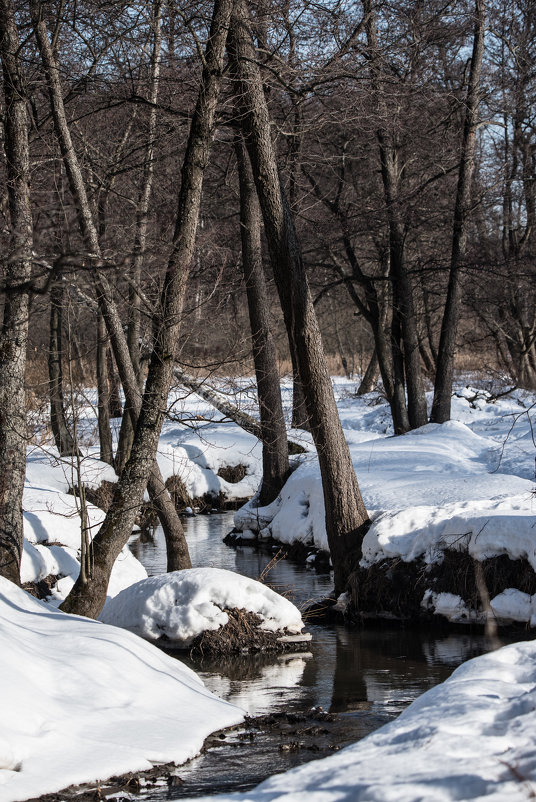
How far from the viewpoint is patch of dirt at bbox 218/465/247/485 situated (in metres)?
19.7

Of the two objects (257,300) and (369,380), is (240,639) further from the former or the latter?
(369,380)

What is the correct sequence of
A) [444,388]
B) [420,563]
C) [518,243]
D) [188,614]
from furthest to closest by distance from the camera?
A: [518,243] < [444,388] < [420,563] < [188,614]

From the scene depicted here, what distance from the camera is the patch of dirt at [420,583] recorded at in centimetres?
920

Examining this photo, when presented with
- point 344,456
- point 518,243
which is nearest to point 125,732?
point 344,456

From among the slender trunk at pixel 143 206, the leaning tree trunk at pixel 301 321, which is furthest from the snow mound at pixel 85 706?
the slender trunk at pixel 143 206

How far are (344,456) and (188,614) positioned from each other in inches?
121

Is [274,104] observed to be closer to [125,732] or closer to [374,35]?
[374,35]

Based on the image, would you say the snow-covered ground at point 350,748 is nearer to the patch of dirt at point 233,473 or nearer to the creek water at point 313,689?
the creek water at point 313,689

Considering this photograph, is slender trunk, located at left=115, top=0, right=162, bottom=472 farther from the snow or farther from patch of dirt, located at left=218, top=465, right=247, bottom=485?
patch of dirt, located at left=218, top=465, right=247, bottom=485

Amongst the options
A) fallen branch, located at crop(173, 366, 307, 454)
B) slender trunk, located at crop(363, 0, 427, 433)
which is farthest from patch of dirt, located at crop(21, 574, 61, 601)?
slender trunk, located at crop(363, 0, 427, 433)

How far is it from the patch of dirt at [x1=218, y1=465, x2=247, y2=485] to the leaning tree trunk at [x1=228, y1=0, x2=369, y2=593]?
9142 mm

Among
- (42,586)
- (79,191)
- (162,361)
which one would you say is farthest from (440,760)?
(79,191)

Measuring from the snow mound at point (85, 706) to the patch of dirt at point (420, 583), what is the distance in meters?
3.61

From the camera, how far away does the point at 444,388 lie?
18.7 metres
